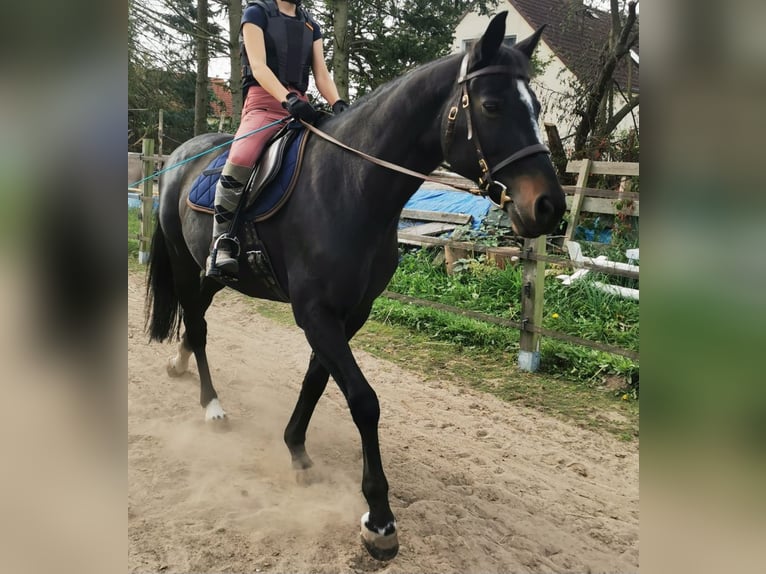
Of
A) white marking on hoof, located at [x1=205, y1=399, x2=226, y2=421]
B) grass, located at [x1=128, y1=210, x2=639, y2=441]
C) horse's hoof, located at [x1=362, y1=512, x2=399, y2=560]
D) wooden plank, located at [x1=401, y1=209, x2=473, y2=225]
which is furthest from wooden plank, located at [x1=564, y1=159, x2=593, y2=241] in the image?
horse's hoof, located at [x1=362, y1=512, x2=399, y2=560]

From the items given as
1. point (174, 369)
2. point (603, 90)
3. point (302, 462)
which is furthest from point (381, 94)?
point (603, 90)

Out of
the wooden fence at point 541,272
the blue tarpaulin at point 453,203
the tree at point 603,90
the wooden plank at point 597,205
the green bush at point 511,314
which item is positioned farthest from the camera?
the tree at point 603,90

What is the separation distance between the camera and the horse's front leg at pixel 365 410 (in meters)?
2.64

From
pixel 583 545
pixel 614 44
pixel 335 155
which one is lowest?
pixel 583 545

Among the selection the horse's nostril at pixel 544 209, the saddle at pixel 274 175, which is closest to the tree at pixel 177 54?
the saddle at pixel 274 175

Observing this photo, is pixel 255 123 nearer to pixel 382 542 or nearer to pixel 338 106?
pixel 338 106

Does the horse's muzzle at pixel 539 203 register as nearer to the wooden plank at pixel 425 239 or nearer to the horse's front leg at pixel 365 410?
the horse's front leg at pixel 365 410

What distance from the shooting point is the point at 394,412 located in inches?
177

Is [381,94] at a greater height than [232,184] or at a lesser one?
greater

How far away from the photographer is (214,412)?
4.12 m

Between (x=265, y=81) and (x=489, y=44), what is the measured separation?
51.7 inches

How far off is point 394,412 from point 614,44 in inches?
310
